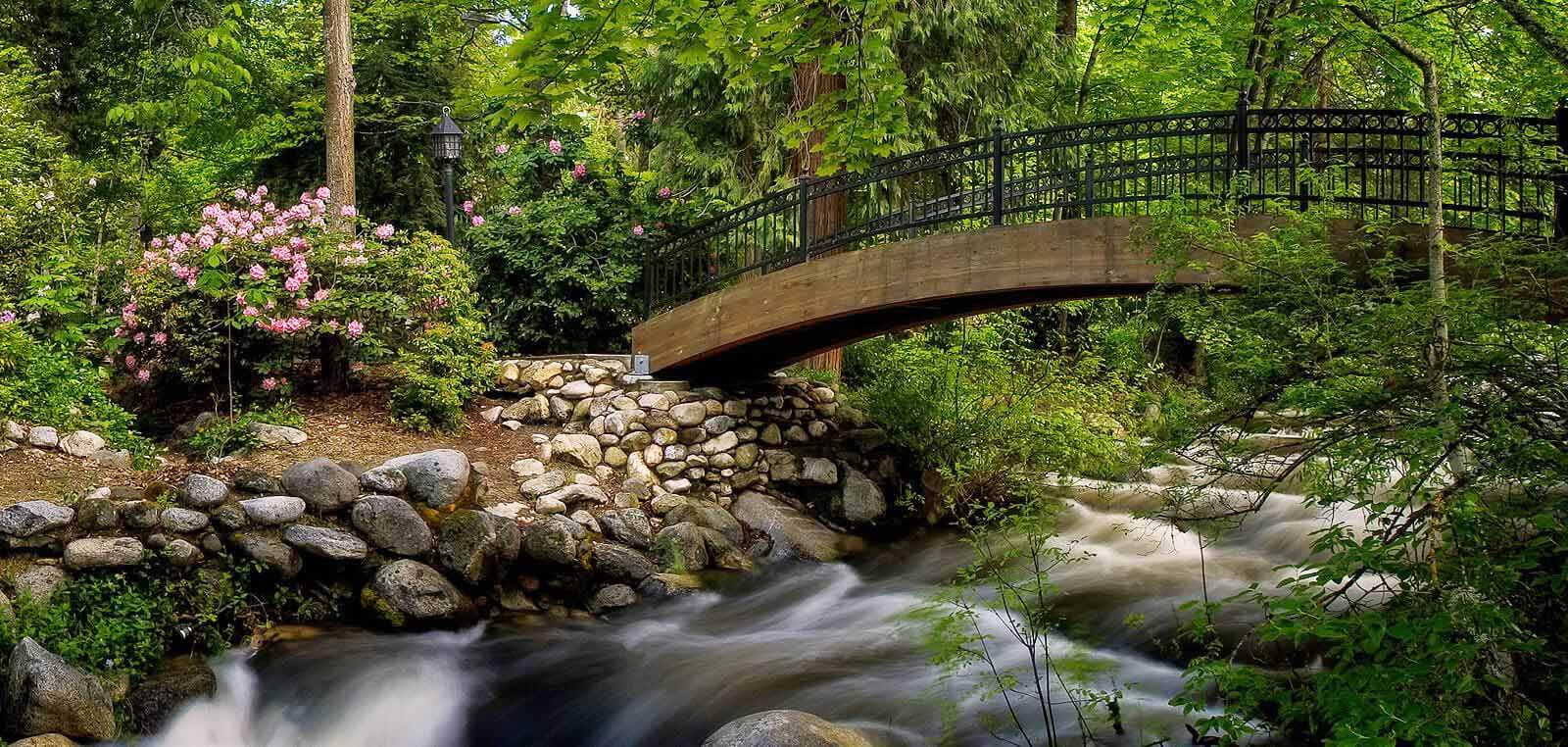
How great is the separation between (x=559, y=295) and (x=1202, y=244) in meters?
7.36

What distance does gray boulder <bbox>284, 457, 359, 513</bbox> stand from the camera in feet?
26.8

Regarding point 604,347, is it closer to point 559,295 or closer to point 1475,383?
point 559,295

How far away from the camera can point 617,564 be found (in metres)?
8.94

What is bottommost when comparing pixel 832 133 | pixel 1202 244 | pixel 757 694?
pixel 757 694

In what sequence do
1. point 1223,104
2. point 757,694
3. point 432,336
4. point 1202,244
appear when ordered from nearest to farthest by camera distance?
point 1202,244, point 757,694, point 432,336, point 1223,104

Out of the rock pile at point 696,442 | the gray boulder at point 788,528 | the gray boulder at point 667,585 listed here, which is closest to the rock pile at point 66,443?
the rock pile at point 696,442

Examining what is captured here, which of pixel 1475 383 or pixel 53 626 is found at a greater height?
pixel 1475 383

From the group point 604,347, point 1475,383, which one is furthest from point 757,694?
point 604,347

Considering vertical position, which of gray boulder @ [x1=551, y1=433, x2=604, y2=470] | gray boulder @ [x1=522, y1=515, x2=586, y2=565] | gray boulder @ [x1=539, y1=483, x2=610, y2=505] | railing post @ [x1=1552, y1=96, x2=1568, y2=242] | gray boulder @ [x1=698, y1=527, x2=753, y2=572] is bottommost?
gray boulder @ [x1=698, y1=527, x2=753, y2=572]

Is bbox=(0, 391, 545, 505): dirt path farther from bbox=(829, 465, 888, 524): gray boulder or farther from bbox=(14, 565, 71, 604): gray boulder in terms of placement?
bbox=(829, 465, 888, 524): gray boulder

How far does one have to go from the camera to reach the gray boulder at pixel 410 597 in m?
7.91

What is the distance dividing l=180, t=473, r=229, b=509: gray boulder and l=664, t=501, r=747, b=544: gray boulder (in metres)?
3.39

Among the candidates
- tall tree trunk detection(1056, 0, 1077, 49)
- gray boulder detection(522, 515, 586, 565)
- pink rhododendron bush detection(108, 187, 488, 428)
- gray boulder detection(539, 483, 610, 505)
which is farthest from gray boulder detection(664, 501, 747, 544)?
tall tree trunk detection(1056, 0, 1077, 49)

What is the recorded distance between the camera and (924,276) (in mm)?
9289
